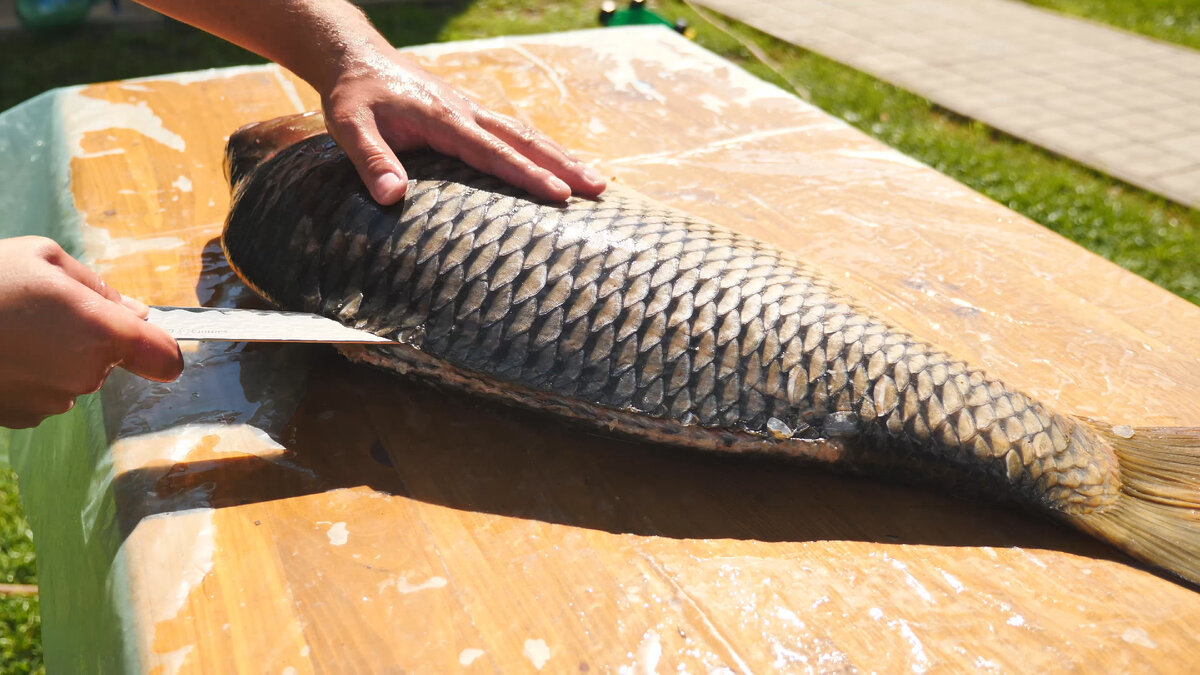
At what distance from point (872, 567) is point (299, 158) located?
1481 mm

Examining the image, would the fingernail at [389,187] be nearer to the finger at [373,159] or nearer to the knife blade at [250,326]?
the finger at [373,159]

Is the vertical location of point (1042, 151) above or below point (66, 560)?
above

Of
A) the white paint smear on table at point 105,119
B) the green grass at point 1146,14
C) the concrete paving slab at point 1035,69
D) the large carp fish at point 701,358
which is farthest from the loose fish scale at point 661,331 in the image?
the green grass at point 1146,14

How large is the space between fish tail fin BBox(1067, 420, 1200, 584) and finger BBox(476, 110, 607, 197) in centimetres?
116

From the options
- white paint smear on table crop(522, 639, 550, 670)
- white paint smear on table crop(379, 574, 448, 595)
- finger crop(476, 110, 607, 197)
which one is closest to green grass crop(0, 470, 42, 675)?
white paint smear on table crop(379, 574, 448, 595)

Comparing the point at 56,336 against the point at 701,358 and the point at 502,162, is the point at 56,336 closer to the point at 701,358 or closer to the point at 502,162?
the point at 502,162

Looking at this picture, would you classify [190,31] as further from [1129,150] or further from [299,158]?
[1129,150]

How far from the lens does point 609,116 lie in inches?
124

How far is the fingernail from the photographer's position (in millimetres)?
1861

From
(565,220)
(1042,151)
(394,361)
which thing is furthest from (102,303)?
(1042,151)

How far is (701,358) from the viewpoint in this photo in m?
1.74

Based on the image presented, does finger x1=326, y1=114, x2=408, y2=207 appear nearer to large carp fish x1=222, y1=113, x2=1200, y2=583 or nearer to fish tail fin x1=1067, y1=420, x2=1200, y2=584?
large carp fish x1=222, y1=113, x2=1200, y2=583

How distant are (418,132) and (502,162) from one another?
0.72 ft

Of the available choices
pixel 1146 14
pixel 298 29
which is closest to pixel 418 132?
pixel 298 29
